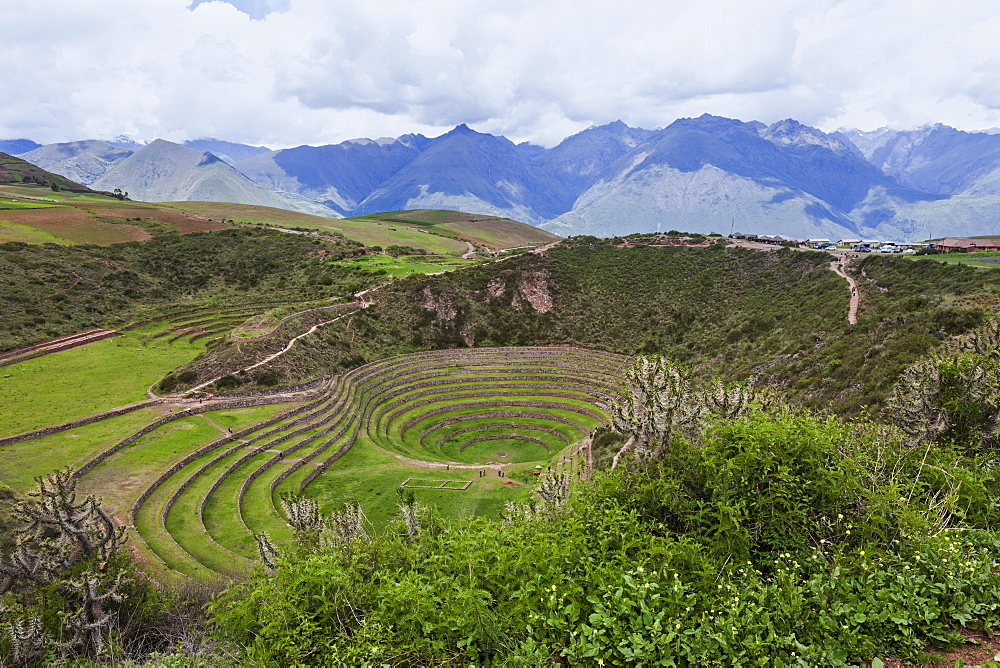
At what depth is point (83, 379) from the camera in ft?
120

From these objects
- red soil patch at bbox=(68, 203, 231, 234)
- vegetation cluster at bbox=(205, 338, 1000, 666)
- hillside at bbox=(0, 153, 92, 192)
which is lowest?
vegetation cluster at bbox=(205, 338, 1000, 666)

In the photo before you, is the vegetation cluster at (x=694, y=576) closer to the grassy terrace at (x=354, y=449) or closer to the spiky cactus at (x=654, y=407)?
the spiky cactus at (x=654, y=407)

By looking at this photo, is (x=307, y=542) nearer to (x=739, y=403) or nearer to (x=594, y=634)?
(x=594, y=634)

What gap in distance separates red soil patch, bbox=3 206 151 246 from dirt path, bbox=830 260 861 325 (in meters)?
99.9

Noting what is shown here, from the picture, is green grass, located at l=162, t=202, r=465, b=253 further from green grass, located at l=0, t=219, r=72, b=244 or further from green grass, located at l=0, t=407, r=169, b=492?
green grass, located at l=0, t=407, r=169, b=492

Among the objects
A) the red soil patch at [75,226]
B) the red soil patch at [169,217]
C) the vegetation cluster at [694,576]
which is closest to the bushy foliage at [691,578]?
the vegetation cluster at [694,576]

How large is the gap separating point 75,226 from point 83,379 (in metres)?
58.0

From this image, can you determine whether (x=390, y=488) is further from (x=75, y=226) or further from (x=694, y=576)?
(x=75, y=226)

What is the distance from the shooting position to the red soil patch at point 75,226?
71.2 metres

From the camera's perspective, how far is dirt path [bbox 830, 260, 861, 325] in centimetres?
3953

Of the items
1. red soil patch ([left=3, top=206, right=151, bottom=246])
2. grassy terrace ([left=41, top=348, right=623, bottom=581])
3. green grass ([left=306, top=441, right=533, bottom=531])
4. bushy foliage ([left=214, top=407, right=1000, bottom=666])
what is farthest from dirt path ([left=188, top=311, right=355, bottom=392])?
red soil patch ([left=3, top=206, right=151, bottom=246])

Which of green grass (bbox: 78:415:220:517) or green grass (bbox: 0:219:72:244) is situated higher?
green grass (bbox: 0:219:72:244)

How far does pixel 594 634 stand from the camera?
16.6ft

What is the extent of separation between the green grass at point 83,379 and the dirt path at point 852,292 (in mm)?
58538
